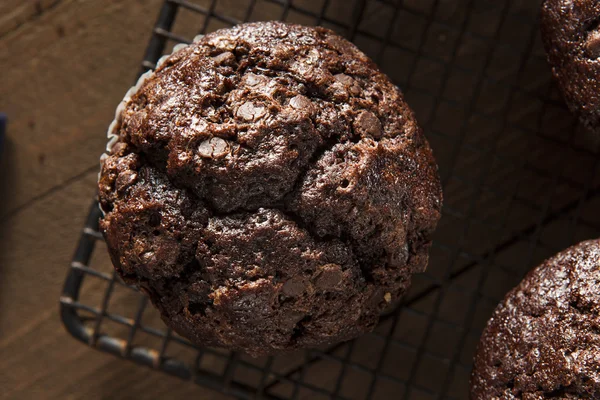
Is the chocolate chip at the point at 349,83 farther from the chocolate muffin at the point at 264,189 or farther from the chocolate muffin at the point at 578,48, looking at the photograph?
the chocolate muffin at the point at 578,48

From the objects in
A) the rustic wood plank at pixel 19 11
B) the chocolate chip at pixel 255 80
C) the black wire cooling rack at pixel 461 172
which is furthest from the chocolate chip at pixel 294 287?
the rustic wood plank at pixel 19 11

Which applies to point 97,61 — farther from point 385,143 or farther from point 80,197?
point 385,143

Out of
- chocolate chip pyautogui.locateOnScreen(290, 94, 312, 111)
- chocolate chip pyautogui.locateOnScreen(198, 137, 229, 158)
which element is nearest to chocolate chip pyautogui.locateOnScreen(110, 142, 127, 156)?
chocolate chip pyautogui.locateOnScreen(198, 137, 229, 158)

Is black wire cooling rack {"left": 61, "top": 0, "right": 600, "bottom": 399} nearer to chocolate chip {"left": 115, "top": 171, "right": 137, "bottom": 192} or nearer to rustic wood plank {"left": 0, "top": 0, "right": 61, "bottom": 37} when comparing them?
rustic wood plank {"left": 0, "top": 0, "right": 61, "bottom": 37}

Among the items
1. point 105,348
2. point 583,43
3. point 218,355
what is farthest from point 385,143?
point 105,348

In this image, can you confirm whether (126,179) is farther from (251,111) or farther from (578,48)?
(578,48)

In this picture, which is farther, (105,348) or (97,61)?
(97,61)
